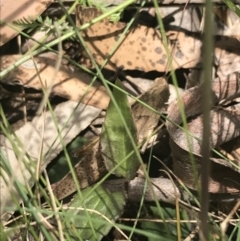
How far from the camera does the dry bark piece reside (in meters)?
1.26

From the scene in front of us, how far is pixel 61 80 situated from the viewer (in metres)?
1.50

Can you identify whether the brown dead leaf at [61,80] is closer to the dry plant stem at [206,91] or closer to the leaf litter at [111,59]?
the leaf litter at [111,59]

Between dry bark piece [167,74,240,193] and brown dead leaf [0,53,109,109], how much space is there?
9.9 inches

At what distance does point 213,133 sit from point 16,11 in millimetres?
653

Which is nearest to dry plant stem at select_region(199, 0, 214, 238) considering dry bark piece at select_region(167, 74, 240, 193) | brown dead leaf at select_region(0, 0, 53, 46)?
dry bark piece at select_region(167, 74, 240, 193)

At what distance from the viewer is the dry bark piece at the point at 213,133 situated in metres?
1.26

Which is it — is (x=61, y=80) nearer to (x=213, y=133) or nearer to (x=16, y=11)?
(x=16, y=11)

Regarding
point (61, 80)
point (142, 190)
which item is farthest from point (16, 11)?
point (142, 190)

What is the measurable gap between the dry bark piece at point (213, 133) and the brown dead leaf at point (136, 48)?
0.48ft

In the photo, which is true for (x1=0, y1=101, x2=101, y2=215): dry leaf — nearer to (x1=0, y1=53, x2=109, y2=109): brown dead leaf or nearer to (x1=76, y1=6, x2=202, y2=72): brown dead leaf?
(x1=0, y1=53, x2=109, y2=109): brown dead leaf

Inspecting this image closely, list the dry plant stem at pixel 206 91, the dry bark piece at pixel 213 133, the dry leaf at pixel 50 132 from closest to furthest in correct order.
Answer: the dry plant stem at pixel 206 91 < the dry bark piece at pixel 213 133 < the dry leaf at pixel 50 132

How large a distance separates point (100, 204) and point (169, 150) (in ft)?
0.92

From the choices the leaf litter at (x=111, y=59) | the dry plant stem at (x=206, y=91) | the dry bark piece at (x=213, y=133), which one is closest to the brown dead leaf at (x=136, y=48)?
the leaf litter at (x=111, y=59)

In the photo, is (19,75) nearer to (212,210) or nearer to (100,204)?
(100,204)
